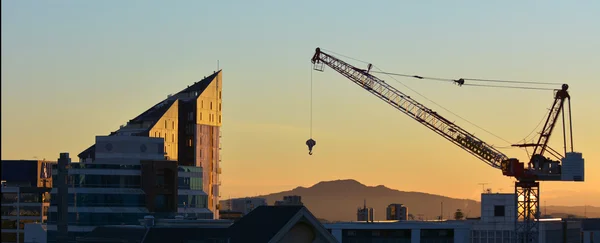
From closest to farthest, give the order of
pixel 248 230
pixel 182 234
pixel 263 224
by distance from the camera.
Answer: pixel 263 224 < pixel 248 230 < pixel 182 234

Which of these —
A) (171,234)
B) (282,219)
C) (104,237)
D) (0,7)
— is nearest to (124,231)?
(104,237)

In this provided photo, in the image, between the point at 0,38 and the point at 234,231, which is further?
the point at 234,231

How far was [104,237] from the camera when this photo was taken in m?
131

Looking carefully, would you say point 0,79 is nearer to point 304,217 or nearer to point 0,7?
point 0,7

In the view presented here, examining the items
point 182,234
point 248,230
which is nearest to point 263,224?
point 248,230

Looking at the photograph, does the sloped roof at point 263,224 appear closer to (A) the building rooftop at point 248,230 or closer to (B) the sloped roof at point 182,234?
(A) the building rooftop at point 248,230

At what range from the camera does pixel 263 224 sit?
4338 inches

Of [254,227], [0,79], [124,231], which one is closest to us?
[0,79]

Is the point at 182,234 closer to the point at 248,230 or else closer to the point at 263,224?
the point at 248,230

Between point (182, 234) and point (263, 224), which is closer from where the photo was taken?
point (263, 224)

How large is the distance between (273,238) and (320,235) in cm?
516

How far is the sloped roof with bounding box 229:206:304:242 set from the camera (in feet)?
351

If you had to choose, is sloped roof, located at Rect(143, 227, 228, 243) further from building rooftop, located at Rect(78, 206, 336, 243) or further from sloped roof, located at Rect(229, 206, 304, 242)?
sloped roof, located at Rect(229, 206, 304, 242)

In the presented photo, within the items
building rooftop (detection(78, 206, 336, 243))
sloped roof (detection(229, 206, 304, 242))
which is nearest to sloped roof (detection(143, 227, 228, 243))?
building rooftop (detection(78, 206, 336, 243))
